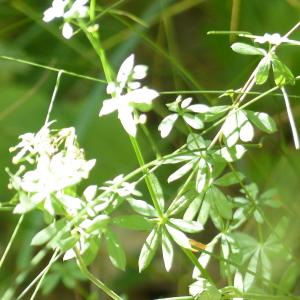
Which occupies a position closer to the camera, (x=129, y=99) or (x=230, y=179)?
(x=129, y=99)

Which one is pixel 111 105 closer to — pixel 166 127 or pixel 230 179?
pixel 166 127

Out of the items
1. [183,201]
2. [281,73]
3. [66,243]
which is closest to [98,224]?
[66,243]

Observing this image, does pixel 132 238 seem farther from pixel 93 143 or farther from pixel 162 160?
pixel 162 160

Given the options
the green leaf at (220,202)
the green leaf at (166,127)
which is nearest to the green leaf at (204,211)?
the green leaf at (220,202)

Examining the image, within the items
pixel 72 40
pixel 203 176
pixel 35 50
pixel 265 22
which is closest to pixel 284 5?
pixel 265 22

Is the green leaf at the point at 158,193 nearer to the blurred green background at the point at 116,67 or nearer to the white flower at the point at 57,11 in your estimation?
the white flower at the point at 57,11

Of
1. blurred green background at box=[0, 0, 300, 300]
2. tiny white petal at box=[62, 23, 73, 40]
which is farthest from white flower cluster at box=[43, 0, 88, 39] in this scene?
blurred green background at box=[0, 0, 300, 300]

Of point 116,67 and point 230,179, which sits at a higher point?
point 116,67
